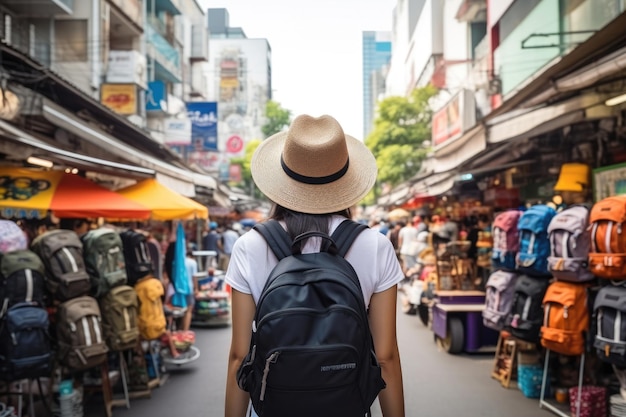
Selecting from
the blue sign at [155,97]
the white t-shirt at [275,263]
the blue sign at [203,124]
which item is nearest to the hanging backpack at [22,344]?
the white t-shirt at [275,263]

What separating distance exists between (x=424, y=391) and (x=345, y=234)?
4937 mm

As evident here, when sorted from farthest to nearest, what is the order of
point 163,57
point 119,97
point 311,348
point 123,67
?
point 163,57 → point 123,67 → point 119,97 → point 311,348

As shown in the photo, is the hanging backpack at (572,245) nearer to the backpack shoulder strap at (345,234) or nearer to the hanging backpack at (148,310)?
the backpack shoulder strap at (345,234)

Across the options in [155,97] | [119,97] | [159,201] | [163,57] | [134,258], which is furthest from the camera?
[163,57]

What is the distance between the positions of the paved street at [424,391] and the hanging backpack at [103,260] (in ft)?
4.68

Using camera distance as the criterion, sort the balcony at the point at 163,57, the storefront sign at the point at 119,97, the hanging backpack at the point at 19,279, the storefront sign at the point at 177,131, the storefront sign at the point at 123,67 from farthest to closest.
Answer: the balcony at the point at 163,57 → the storefront sign at the point at 177,131 → the storefront sign at the point at 123,67 → the storefront sign at the point at 119,97 → the hanging backpack at the point at 19,279

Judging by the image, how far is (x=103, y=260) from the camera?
529 cm

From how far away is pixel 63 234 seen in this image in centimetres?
488

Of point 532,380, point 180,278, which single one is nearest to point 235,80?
point 180,278

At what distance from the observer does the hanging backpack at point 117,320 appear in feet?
17.6

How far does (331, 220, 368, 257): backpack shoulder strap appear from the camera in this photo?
1907 mm

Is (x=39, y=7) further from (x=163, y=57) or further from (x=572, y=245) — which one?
(x=572, y=245)

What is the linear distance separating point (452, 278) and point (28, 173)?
21.1 feet

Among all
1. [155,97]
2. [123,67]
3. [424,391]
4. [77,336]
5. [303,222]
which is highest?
[123,67]
